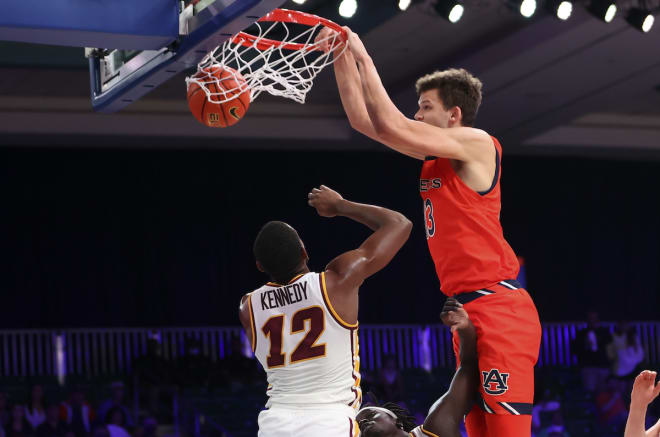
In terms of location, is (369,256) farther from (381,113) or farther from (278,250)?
(381,113)

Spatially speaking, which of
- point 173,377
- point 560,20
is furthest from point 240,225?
point 560,20

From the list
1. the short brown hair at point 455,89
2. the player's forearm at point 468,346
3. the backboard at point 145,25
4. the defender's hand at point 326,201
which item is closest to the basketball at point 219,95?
the backboard at point 145,25

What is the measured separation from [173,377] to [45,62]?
519 cm

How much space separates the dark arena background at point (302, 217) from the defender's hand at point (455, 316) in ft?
32.1

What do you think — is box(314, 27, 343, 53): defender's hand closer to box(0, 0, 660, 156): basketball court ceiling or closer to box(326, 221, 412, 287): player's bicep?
box(326, 221, 412, 287): player's bicep

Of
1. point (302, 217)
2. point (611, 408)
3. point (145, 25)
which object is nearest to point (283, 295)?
point (145, 25)

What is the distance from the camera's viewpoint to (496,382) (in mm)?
Result: 4691

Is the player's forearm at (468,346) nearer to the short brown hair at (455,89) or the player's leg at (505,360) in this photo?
the player's leg at (505,360)

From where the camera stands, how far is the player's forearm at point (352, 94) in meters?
5.14

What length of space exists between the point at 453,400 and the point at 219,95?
87.2 inches

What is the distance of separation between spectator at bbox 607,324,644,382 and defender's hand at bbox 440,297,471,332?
14.3 meters

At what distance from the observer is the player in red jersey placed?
4688mm

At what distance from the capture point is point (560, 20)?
14.6 metres

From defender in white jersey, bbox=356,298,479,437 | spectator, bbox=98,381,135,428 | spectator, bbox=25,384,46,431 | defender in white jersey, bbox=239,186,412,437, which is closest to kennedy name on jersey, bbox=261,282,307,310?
defender in white jersey, bbox=239,186,412,437
